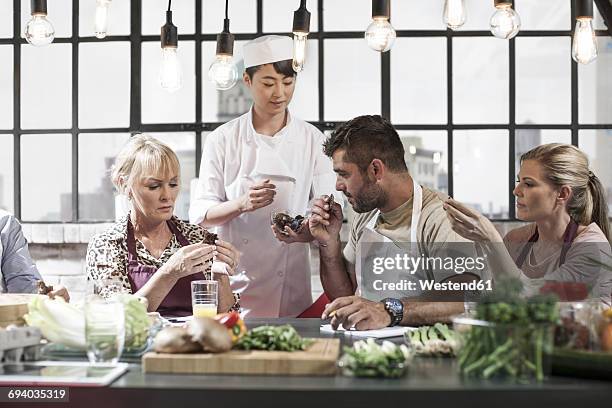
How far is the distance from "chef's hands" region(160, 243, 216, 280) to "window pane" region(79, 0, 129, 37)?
2.36 meters

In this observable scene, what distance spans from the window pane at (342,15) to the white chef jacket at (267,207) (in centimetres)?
108

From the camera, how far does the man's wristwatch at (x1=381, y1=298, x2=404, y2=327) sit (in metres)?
2.90

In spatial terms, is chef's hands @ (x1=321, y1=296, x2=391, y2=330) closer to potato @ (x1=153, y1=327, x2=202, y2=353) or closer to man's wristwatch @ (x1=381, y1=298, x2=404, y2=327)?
man's wristwatch @ (x1=381, y1=298, x2=404, y2=327)

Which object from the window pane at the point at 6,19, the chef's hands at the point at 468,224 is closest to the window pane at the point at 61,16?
the window pane at the point at 6,19

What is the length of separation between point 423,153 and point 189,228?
6.33ft

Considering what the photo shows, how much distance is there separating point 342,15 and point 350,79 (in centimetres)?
41

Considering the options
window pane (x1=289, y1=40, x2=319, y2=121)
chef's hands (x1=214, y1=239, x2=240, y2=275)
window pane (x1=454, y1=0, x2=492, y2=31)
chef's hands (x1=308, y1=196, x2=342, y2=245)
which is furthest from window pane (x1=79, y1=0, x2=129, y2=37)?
chef's hands (x1=214, y1=239, x2=240, y2=275)

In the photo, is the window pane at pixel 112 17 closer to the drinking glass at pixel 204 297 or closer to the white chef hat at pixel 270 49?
the white chef hat at pixel 270 49

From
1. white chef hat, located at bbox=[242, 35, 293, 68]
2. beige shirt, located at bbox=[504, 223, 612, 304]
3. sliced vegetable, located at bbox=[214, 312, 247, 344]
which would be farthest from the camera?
white chef hat, located at bbox=[242, 35, 293, 68]

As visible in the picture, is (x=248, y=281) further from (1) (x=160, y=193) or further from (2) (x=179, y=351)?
(2) (x=179, y=351)

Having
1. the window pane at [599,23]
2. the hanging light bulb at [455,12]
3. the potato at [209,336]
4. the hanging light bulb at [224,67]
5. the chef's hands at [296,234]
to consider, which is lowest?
the potato at [209,336]

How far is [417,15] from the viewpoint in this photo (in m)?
5.22

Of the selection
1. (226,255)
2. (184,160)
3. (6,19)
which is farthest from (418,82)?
(6,19)

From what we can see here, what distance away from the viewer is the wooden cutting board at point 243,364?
6.47 ft
